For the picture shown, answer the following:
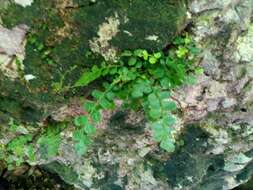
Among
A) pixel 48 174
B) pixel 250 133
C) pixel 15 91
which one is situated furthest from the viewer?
pixel 48 174

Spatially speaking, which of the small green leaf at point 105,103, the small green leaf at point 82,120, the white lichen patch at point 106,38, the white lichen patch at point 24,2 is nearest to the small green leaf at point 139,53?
the white lichen patch at point 106,38

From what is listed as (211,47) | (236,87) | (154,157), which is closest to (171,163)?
(154,157)

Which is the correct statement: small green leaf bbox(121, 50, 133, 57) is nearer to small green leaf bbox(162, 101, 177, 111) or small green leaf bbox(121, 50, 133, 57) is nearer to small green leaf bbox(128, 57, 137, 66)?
small green leaf bbox(128, 57, 137, 66)

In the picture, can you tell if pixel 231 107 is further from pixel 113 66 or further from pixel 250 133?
pixel 113 66

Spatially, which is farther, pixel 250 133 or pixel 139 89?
pixel 250 133

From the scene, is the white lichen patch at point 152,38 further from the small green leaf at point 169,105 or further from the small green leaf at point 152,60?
the small green leaf at point 169,105

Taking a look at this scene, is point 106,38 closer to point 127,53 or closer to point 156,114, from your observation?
point 127,53
